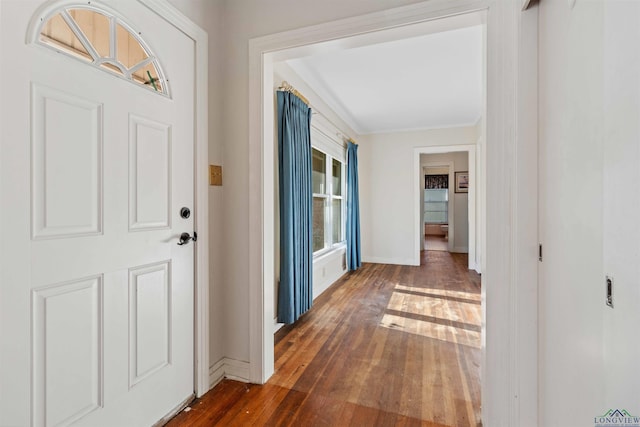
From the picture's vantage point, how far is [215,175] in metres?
1.85

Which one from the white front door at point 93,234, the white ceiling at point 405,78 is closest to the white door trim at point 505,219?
the white ceiling at point 405,78

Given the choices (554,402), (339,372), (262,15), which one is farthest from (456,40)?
(339,372)

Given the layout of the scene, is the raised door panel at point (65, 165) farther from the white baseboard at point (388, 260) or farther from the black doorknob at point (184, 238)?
the white baseboard at point (388, 260)

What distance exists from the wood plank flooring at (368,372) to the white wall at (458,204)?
393cm

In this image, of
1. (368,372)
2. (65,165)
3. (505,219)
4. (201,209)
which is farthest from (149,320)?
(505,219)

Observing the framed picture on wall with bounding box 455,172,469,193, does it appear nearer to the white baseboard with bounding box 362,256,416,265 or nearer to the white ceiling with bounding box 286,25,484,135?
the white ceiling with bounding box 286,25,484,135

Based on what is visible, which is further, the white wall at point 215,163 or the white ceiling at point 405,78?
the white ceiling at point 405,78

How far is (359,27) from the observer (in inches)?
62.7

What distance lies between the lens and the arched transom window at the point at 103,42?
1.10 meters

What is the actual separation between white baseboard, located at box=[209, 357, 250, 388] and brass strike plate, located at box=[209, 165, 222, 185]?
3.71ft

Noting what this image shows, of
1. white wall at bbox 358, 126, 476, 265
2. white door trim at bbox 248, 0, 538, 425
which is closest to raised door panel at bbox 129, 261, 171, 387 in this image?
white door trim at bbox 248, 0, 538, 425

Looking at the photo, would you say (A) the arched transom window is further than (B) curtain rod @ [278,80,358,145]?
No

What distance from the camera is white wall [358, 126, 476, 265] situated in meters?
5.45

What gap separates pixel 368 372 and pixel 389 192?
13.3 feet
